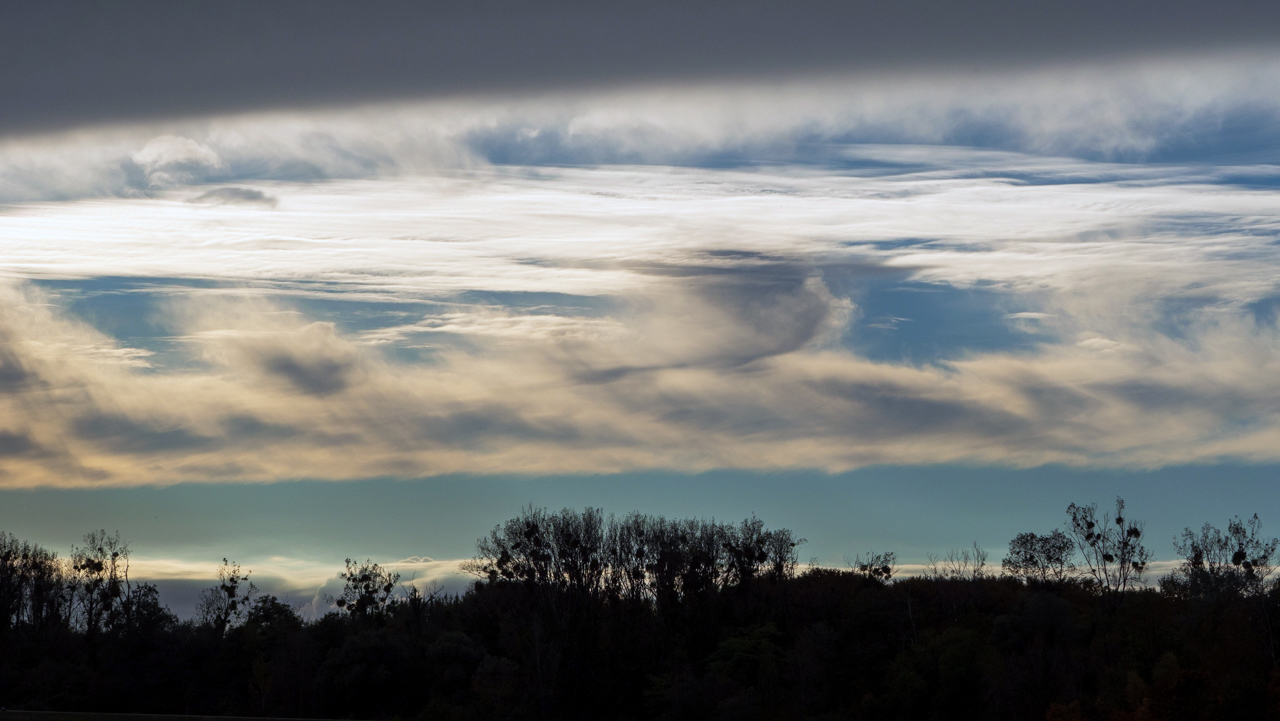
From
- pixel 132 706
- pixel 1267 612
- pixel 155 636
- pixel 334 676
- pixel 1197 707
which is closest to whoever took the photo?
pixel 1197 707

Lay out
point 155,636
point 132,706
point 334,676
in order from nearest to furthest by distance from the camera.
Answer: point 334,676 → point 132,706 → point 155,636

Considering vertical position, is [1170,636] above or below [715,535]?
below

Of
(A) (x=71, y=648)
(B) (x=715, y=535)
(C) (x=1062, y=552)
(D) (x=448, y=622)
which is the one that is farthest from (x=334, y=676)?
(C) (x=1062, y=552)

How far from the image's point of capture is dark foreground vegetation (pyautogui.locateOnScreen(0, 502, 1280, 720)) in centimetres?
5919

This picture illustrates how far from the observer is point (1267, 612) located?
182ft

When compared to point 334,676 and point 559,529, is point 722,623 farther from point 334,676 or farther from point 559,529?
point 334,676

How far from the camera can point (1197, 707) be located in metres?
43.2

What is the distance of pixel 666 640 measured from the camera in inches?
2948

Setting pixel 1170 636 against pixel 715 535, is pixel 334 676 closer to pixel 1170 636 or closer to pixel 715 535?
pixel 715 535

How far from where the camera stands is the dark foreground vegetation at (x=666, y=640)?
59.2 meters

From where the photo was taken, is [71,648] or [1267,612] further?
[71,648]

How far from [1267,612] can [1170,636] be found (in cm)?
518

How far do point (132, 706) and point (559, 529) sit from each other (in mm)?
32743

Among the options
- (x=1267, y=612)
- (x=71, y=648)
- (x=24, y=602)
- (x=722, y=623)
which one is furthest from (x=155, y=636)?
(x=1267, y=612)
